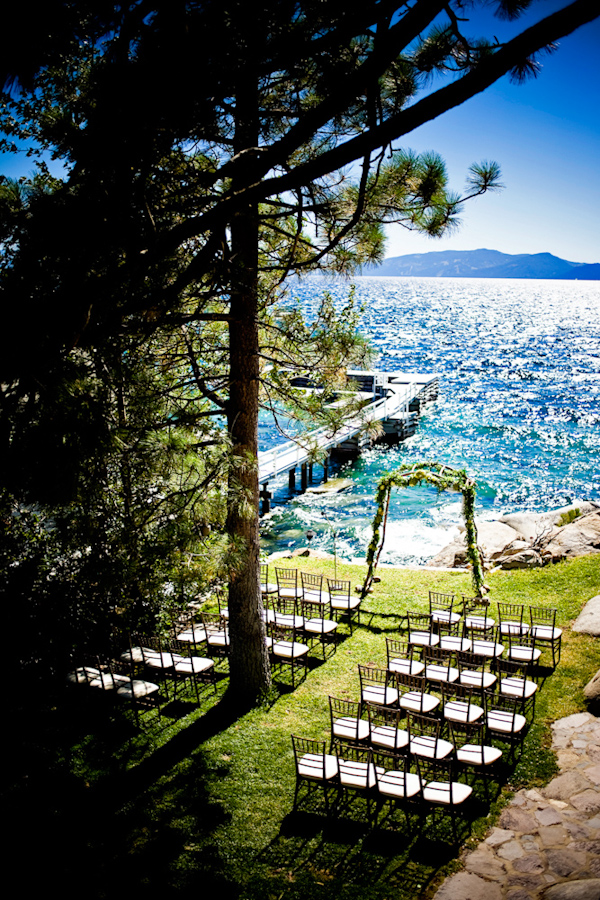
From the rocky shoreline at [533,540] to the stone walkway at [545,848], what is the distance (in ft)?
29.2

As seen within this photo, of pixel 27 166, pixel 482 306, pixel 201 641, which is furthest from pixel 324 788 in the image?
pixel 482 306

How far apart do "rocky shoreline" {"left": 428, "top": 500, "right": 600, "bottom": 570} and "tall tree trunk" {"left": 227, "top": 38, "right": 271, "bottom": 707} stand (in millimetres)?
9197

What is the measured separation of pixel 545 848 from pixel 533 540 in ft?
42.8

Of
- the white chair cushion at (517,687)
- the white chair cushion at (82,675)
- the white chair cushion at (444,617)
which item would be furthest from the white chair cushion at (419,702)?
the white chair cushion at (82,675)

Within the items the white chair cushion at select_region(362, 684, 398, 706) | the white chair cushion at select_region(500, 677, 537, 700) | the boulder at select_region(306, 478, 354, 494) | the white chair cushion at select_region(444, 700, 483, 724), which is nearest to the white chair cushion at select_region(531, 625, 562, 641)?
the white chair cushion at select_region(500, 677, 537, 700)

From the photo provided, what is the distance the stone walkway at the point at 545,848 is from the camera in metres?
5.74

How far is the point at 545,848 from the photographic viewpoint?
636 cm

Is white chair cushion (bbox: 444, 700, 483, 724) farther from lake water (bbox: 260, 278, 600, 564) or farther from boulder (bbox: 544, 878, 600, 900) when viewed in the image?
lake water (bbox: 260, 278, 600, 564)

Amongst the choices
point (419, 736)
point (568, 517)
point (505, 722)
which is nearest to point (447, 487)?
point (505, 722)

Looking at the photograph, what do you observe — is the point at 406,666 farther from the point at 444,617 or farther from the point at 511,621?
the point at 511,621

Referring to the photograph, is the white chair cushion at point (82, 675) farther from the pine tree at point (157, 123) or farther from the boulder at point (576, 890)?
the boulder at point (576, 890)

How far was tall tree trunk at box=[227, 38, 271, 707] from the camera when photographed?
779 centimetres

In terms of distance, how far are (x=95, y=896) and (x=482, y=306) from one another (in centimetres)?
19985

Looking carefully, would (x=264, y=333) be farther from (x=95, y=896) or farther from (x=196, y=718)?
(x=95, y=896)
